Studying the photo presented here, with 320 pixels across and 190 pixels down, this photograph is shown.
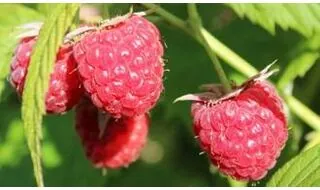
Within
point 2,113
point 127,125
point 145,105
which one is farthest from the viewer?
point 2,113

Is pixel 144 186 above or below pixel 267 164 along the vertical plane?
below

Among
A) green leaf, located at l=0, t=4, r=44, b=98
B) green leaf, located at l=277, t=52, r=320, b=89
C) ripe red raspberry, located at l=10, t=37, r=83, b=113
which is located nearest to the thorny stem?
green leaf, located at l=277, t=52, r=320, b=89

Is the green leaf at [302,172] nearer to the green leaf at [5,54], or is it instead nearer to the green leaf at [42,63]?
the green leaf at [42,63]

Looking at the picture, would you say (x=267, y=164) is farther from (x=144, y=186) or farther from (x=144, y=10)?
(x=144, y=186)

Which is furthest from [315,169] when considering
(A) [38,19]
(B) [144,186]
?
(B) [144,186]

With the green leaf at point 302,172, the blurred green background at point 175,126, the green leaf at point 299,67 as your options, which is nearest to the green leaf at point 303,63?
the green leaf at point 299,67

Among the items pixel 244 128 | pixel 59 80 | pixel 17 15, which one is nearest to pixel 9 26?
pixel 17 15
